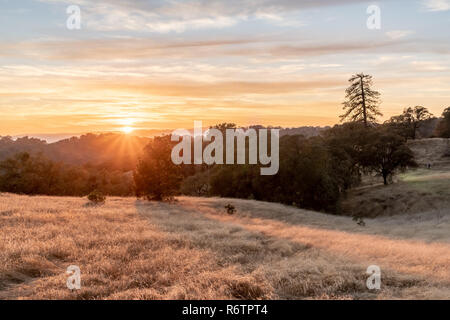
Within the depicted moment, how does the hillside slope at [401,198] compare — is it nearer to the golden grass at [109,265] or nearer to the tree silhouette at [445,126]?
the golden grass at [109,265]

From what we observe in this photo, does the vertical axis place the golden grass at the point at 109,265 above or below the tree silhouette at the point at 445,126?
below

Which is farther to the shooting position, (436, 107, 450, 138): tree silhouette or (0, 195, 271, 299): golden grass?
(436, 107, 450, 138): tree silhouette

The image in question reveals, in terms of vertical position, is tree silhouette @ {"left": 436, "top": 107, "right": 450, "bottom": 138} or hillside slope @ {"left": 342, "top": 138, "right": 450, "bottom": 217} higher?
tree silhouette @ {"left": 436, "top": 107, "right": 450, "bottom": 138}

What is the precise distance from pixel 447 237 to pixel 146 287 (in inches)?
765

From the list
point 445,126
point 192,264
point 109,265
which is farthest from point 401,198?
point 445,126

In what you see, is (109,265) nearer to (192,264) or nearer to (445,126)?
(192,264)

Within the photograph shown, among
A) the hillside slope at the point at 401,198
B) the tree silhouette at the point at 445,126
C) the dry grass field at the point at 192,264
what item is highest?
the tree silhouette at the point at 445,126

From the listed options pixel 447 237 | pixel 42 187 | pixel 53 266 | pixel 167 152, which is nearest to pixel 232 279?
pixel 53 266

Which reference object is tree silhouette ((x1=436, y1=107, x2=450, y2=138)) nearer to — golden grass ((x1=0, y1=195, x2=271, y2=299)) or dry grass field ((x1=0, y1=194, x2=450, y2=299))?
dry grass field ((x1=0, y1=194, x2=450, y2=299))

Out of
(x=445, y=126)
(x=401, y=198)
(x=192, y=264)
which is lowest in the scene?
(x=401, y=198)

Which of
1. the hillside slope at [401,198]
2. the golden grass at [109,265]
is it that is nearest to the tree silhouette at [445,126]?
the hillside slope at [401,198]

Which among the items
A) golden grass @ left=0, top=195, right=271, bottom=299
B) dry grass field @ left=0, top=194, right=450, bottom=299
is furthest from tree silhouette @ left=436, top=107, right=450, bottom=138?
golden grass @ left=0, top=195, right=271, bottom=299

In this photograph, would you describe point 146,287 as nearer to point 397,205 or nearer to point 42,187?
point 397,205

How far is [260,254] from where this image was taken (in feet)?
40.8
